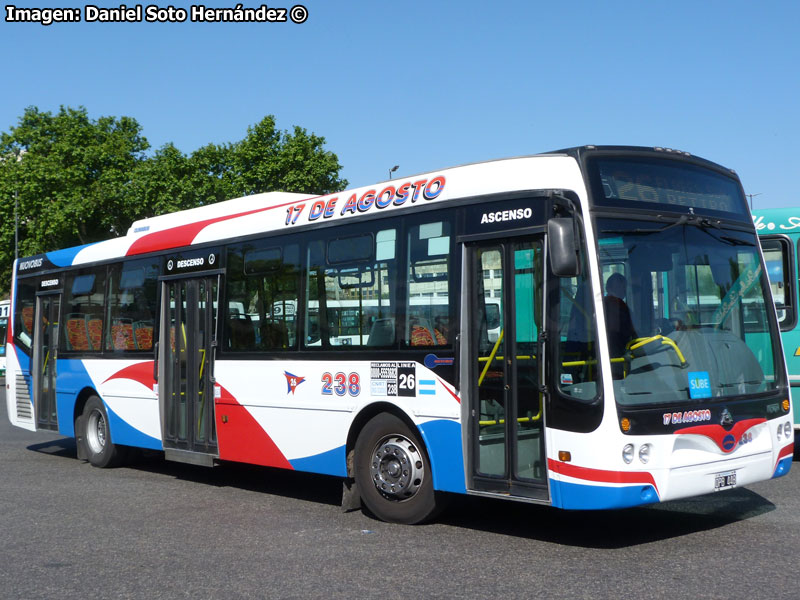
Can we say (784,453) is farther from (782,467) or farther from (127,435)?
(127,435)

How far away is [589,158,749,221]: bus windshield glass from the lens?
24.7 feet

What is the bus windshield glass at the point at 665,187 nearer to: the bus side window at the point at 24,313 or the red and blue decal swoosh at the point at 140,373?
the red and blue decal swoosh at the point at 140,373

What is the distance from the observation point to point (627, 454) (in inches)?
275

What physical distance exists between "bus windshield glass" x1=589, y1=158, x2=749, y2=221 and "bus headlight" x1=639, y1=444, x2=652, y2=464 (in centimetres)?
182

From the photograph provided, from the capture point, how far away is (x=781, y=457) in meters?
8.03

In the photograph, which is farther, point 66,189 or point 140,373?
point 66,189

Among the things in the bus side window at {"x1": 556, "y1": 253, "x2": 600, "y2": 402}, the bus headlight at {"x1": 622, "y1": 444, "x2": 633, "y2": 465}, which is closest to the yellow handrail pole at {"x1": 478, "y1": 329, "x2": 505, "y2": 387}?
the bus side window at {"x1": 556, "y1": 253, "x2": 600, "y2": 402}

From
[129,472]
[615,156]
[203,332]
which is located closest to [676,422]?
[615,156]

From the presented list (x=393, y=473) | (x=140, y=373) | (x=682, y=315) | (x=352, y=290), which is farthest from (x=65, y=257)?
(x=682, y=315)

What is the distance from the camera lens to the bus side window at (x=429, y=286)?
27.3 feet

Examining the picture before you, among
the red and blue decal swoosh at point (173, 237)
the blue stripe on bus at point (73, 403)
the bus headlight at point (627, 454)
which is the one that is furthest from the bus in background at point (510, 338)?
the blue stripe on bus at point (73, 403)

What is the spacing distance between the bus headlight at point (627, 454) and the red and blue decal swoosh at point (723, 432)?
17.1 inches

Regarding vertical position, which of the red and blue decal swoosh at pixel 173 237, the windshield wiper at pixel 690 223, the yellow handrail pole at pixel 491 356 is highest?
the red and blue decal swoosh at pixel 173 237

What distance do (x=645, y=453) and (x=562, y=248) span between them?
1.57 meters
